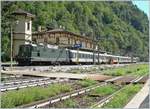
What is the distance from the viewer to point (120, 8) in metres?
164

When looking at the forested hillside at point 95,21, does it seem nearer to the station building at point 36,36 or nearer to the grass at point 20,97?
the station building at point 36,36

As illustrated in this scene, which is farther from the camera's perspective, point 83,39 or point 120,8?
point 120,8

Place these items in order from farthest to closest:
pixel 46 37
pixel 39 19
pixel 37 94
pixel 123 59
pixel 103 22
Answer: pixel 103 22 → pixel 123 59 → pixel 39 19 → pixel 46 37 → pixel 37 94

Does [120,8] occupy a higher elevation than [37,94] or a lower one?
higher

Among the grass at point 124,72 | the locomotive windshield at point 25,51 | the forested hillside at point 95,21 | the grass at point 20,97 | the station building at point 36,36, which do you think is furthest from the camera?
the forested hillside at point 95,21

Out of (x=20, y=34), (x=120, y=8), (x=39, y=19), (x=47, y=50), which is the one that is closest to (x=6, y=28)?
(x=20, y=34)

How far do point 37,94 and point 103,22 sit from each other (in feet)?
414

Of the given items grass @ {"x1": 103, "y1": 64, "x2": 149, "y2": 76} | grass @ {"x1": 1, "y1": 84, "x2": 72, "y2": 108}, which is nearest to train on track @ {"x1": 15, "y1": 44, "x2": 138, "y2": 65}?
grass @ {"x1": 103, "y1": 64, "x2": 149, "y2": 76}

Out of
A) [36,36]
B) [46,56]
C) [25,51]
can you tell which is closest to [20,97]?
[25,51]

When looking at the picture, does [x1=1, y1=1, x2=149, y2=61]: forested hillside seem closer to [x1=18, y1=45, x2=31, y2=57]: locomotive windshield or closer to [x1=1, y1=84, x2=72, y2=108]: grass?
[x1=18, y1=45, x2=31, y2=57]: locomotive windshield

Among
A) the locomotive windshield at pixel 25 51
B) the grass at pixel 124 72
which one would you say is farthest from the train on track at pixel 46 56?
the grass at pixel 124 72

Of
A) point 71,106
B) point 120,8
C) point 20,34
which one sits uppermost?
point 120,8

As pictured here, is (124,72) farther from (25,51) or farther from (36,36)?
(36,36)

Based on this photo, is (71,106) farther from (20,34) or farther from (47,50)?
(20,34)
